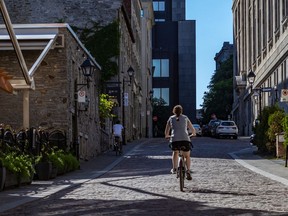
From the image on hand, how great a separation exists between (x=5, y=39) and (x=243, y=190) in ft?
45.9

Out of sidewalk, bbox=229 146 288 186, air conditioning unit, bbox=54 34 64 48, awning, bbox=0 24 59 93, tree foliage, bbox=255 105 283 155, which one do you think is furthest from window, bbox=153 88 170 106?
air conditioning unit, bbox=54 34 64 48

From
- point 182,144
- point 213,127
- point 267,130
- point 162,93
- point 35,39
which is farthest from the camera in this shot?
point 162,93

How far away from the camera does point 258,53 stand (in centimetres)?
6425

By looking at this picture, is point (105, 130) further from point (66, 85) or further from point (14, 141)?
point (14, 141)

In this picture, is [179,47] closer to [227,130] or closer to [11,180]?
[227,130]

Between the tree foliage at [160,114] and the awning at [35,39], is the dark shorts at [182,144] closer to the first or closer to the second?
the awning at [35,39]

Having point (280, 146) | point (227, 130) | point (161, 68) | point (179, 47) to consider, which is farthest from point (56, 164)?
point (179, 47)

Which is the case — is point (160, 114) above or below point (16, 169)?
above

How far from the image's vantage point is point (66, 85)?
85.2 ft

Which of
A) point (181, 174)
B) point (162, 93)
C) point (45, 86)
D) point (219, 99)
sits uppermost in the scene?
point (162, 93)

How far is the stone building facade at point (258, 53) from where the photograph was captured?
47.8 metres

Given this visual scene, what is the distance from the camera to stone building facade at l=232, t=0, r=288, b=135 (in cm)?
4778

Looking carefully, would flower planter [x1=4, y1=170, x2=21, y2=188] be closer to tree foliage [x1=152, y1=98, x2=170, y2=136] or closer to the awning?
the awning

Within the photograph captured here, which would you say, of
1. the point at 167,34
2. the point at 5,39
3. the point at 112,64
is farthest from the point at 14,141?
the point at 167,34
